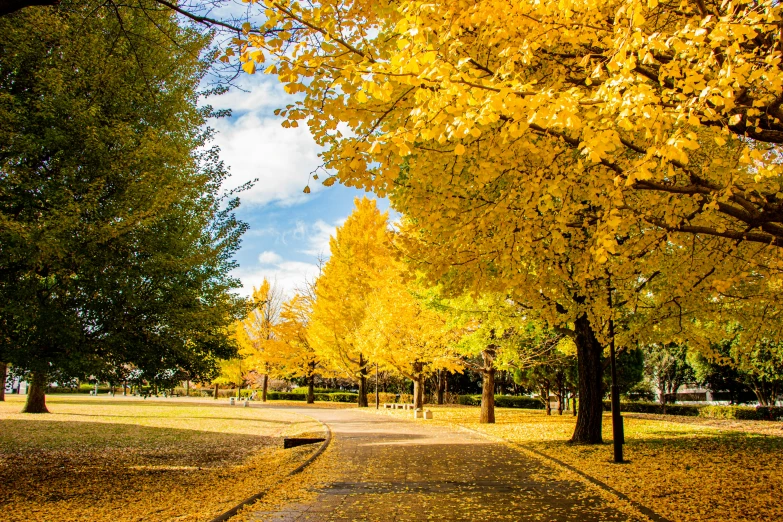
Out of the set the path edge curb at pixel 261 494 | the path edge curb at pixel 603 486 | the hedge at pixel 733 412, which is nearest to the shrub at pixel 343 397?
the hedge at pixel 733 412

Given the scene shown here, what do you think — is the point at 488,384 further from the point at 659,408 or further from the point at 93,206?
the point at 659,408

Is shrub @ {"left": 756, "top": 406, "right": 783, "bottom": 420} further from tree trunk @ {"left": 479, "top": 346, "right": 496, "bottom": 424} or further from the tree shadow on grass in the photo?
the tree shadow on grass

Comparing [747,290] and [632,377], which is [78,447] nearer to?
[747,290]

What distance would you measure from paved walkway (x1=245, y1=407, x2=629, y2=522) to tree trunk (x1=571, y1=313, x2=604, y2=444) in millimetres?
2012

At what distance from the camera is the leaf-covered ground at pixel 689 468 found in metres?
6.47

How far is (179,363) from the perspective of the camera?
962cm

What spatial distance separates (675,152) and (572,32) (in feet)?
5.76

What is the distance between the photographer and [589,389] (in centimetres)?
1265

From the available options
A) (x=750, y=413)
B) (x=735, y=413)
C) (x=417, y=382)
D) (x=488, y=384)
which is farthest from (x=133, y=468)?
(x=750, y=413)

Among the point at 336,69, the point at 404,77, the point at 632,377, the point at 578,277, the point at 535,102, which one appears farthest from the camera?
the point at 632,377

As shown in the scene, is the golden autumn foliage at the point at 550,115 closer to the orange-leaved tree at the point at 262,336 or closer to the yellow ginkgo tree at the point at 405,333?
the yellow ginkgo tree at the point at 405,333

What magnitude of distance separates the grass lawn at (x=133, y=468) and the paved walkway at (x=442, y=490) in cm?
115

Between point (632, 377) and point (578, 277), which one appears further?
point (632, 377)

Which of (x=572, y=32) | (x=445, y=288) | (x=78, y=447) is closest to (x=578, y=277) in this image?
(x=445, y=288)
